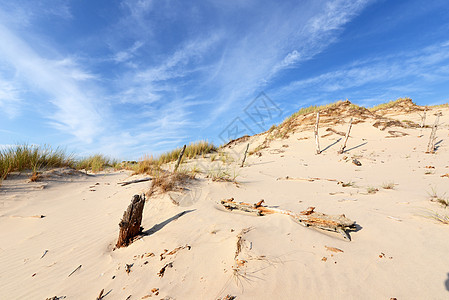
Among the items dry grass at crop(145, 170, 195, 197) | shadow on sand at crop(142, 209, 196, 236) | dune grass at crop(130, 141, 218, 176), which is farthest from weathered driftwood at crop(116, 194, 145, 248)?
dune grass at crop(130, 141, 218, 176)

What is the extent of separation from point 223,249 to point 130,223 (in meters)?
1.52

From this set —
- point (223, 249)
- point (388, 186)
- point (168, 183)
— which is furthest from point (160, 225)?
point (388, 186)

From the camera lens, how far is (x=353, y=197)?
4.02m

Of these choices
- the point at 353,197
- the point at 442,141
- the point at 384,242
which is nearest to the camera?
the point at 384,242

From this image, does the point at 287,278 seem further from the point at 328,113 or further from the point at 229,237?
the point at 328,113

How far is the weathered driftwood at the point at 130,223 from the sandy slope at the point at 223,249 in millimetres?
148

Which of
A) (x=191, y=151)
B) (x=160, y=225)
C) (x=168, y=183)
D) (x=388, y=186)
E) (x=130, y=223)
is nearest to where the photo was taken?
(x=130, y=223)

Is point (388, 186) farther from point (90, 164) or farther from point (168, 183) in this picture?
point (90, 164)

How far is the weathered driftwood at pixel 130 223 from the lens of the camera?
2790mm

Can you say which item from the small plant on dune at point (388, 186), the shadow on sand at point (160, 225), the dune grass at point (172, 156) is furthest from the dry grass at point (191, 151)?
the small plant on dune at point (388, 186)

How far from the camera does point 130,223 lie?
9.33ft

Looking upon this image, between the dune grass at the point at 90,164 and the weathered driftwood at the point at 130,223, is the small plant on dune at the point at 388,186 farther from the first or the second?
the dune grass at the point at 90,164

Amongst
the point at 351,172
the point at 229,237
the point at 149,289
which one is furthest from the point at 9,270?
the point at 351,172

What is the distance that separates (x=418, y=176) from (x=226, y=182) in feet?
19.0
